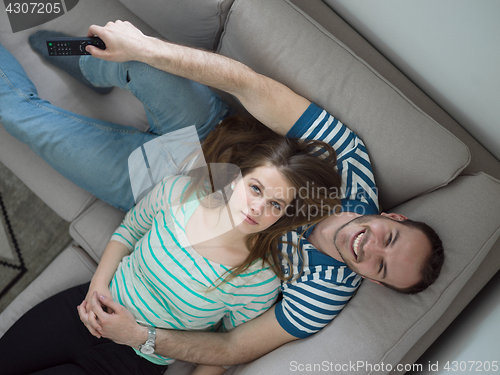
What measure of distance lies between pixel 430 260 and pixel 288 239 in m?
0.43

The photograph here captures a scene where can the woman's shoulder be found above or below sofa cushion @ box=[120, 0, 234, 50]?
below

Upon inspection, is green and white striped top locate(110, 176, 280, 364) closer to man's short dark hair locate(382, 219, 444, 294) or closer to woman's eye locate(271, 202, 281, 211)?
woman's eye locate(271, 202, 281, 211)

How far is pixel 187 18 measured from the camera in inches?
45.7

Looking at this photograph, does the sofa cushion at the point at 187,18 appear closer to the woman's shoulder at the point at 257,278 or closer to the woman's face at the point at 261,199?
the woman's face at the point at 261,199

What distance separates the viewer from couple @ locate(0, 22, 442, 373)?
0.96m

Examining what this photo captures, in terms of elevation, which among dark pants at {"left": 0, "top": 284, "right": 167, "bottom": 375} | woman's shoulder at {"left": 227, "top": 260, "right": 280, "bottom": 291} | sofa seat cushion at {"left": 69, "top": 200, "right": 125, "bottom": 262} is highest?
woman's shoulder at {"left": 227, "top": 260, "right": 280, "bottom": 291}

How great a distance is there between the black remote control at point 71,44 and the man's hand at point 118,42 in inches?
0.8

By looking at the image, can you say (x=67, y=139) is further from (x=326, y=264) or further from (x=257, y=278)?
(x=326, y=264)

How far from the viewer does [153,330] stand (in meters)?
1.05

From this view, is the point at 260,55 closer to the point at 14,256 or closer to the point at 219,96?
the point at 219,96

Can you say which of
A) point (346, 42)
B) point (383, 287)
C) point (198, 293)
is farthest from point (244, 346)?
point (346, 42)

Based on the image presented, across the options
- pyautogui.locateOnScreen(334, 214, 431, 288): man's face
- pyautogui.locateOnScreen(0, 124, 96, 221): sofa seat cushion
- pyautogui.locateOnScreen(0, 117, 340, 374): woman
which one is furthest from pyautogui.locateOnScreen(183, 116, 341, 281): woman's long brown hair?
pyautogui.locateOnScreen(0, 124, 96, 221): sofa seat cushion

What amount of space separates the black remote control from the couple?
0.03m

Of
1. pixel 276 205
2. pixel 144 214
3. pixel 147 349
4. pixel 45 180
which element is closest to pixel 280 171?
pixel 276 205
